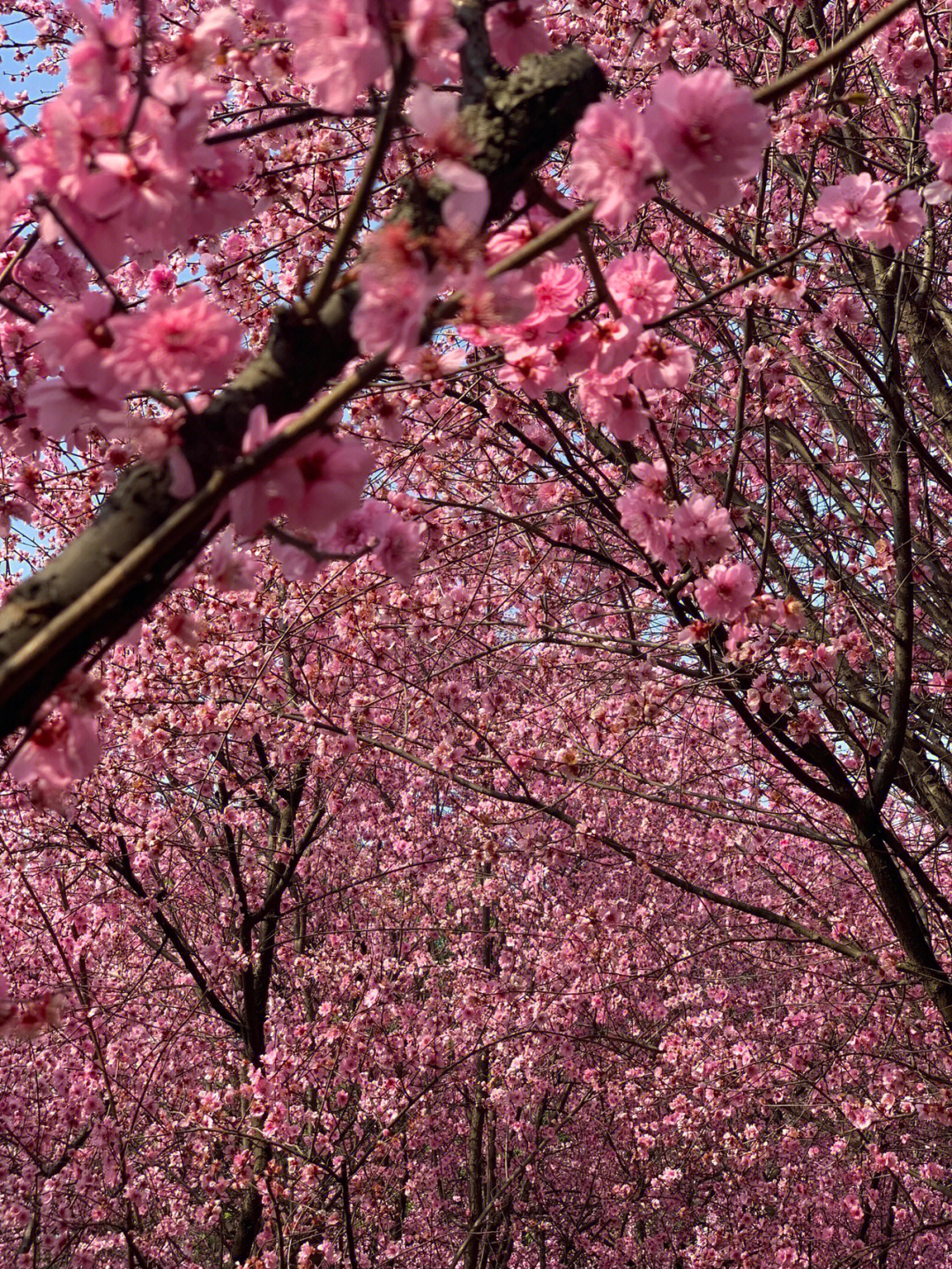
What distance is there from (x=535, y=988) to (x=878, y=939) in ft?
9.30

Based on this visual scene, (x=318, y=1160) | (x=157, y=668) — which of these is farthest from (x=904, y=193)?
(x=318, y=1160)

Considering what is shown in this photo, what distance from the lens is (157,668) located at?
582 cm

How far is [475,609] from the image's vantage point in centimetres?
590

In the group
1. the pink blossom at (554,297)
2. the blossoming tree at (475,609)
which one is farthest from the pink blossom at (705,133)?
the pink blossom at (554,297)

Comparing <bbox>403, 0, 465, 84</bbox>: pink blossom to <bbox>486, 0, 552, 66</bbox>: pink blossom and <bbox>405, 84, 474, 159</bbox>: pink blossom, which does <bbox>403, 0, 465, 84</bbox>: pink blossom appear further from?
<bbox>486, 0, 552, 66</bbox>: pink blossom

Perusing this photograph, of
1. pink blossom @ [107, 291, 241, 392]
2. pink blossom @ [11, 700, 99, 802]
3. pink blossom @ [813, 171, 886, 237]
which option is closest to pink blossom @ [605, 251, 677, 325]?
pink blossom @ [107, 291, 241, 392]

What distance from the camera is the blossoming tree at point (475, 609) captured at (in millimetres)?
1195

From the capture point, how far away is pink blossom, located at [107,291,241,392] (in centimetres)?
121

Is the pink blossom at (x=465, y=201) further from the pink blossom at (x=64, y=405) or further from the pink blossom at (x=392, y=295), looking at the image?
the pink blossom at (x=64, y=405)

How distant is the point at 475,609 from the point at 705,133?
4.64 meters

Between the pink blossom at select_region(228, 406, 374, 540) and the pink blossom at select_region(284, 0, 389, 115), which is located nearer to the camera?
the pink blossom at select_region(284, 0, 389, 115)

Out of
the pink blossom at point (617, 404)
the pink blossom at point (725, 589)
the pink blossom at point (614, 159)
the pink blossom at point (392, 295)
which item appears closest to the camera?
the pink blossom at point (392, 295)

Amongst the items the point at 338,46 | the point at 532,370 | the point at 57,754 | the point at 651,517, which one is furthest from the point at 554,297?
the point at 57,754

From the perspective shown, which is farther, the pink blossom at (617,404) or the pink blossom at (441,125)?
the pink blossom at (617,404)
